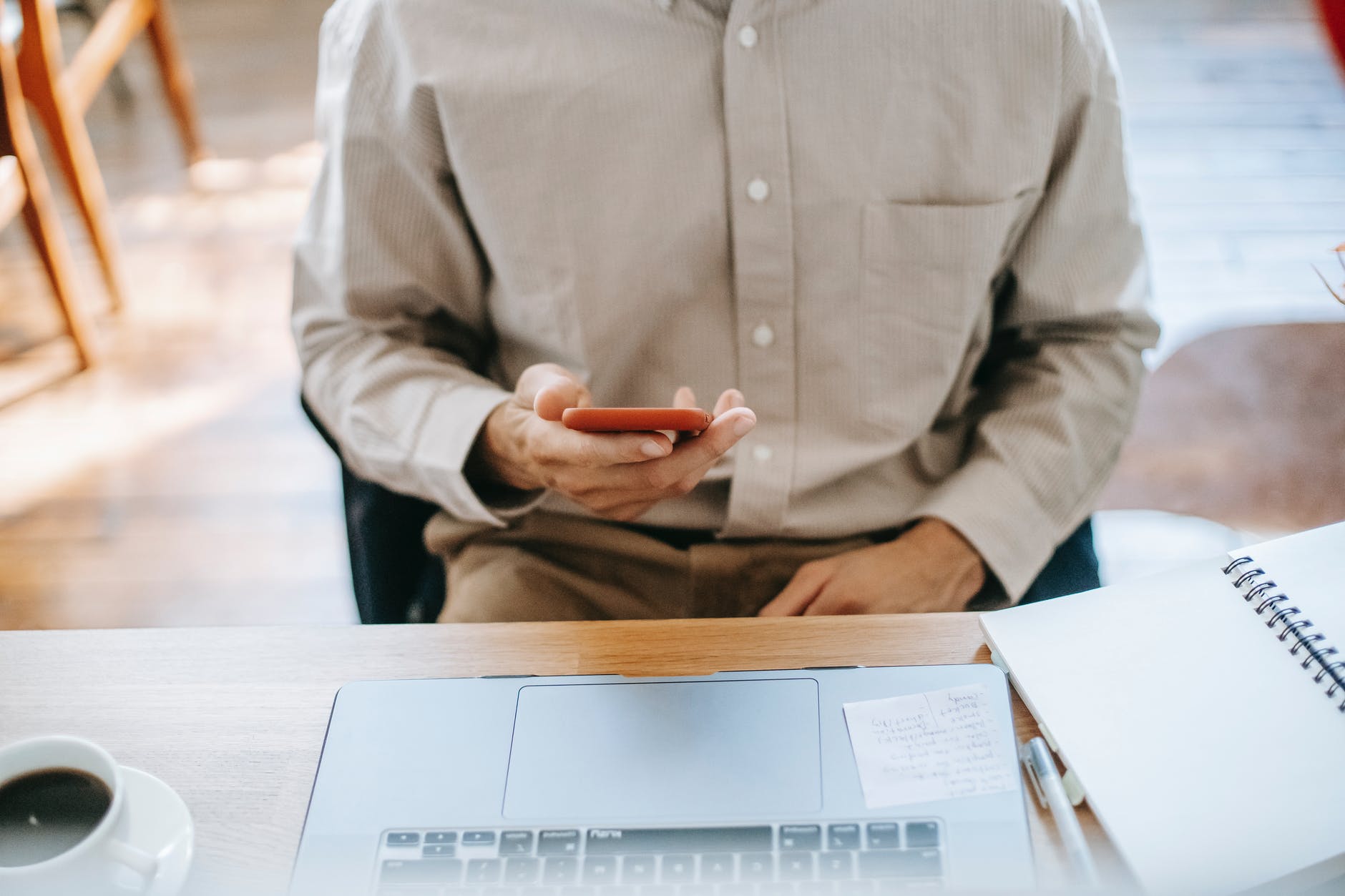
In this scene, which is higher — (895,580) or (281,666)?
(281,666)

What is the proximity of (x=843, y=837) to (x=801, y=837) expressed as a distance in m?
0.02

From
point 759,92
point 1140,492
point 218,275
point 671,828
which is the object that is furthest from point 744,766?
point 218,275

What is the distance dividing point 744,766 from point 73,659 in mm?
422

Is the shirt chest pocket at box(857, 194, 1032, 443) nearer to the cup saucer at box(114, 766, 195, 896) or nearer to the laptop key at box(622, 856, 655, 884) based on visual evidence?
the laptop key at box(622, 856, 655, 884)

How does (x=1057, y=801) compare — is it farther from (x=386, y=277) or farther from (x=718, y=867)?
(x=386, y=277)

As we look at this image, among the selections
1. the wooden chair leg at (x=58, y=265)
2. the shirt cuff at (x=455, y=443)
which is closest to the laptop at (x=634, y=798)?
the shirt cuff at (x=455, y=443)

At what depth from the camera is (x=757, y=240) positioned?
0.83 meters

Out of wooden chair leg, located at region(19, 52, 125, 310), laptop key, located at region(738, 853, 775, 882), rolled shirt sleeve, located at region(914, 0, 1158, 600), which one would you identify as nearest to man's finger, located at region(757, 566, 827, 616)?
rolled shirt sleeve, located at region(914, 0, 1158, 600)

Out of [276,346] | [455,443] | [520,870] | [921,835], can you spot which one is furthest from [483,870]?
[276,346]

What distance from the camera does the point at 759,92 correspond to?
79 centimetres

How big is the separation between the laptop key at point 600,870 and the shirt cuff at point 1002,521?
1.46ft

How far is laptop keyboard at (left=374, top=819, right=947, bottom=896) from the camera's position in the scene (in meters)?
0.54

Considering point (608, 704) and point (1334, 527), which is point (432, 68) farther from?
point (1334, 527)

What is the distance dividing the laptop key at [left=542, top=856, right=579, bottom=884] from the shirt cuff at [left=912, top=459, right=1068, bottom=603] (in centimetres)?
46
